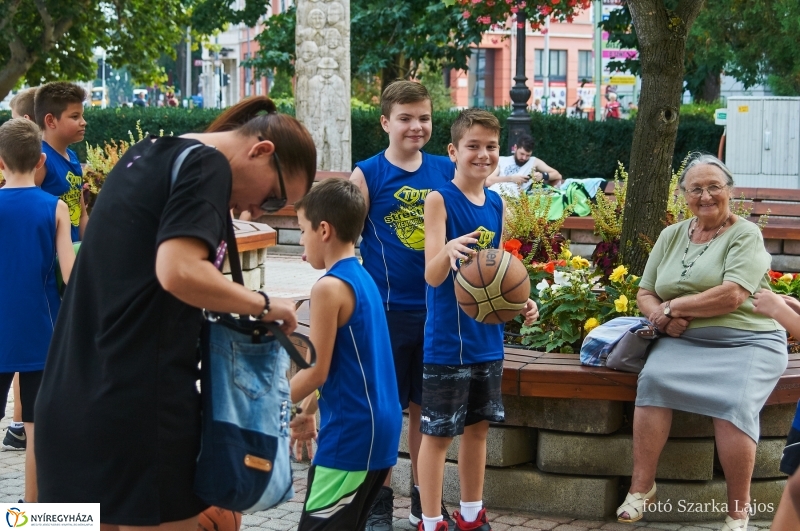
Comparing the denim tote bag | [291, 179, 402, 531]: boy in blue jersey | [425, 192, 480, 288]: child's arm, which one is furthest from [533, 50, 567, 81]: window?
the denim tote bag

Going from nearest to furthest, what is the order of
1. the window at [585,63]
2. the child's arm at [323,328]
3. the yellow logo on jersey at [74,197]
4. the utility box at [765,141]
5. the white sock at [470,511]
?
the child's arm at [323,328]
the white sock at [470,511]
the yellow logo on jersey at [74,197]
the utility box at [765,141]
the window at [585,63]

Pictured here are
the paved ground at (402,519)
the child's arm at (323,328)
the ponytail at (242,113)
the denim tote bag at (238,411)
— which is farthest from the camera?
the paved ground at (402,519)

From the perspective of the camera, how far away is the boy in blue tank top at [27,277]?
479cm

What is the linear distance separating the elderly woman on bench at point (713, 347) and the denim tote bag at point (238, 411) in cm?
246

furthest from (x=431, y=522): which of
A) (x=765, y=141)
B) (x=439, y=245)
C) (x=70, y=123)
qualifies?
(x=765, y=141)

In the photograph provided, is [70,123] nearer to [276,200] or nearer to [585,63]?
[276,200]

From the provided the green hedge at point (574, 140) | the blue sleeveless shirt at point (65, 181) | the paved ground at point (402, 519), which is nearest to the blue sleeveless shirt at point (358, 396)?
the paved ground at point (402, 519)

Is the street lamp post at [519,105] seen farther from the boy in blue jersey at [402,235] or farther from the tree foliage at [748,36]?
the boy in blue jersey at [402,235]

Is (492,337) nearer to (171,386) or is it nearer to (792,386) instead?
(792,386)

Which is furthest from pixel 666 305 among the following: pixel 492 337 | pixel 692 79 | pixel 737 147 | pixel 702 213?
pixel 692 79

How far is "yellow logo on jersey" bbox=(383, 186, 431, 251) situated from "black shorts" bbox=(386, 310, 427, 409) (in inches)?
12.0

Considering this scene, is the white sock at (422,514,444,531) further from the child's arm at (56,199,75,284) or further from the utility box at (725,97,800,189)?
the utility box at (725,97,800,189)

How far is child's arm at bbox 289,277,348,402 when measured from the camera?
11.1ft

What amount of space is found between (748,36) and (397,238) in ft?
60.1
